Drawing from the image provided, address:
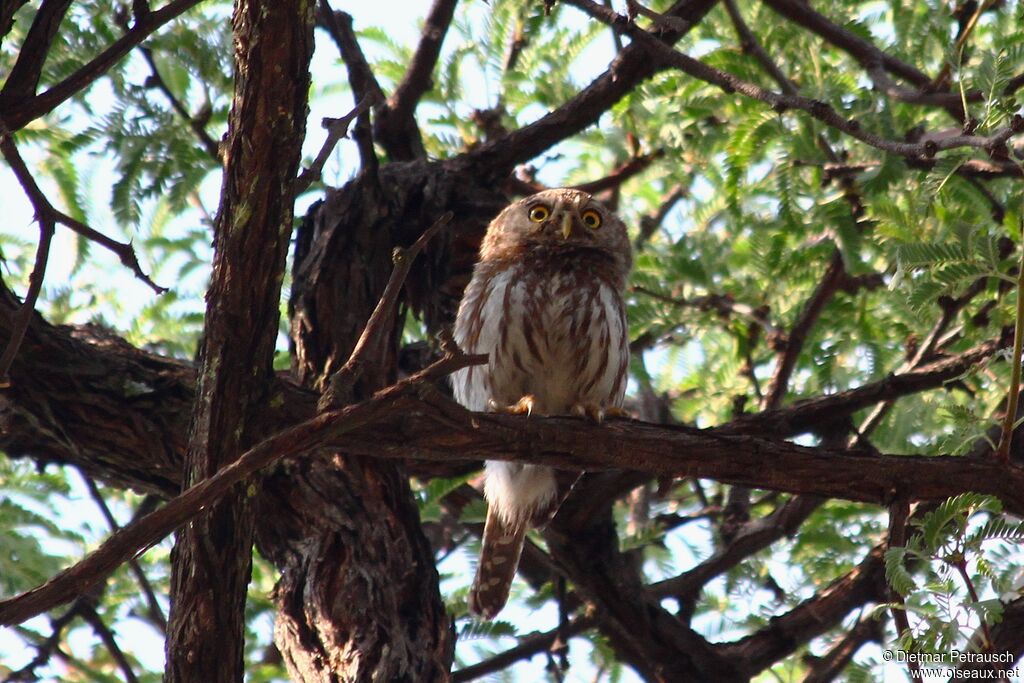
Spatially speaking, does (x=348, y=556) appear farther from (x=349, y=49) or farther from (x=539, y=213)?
(x=349, y=49)

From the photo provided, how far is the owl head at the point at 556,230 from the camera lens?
5488 millimetres

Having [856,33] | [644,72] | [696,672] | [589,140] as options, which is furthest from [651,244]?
[696,672]

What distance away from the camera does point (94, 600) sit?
5.64 m

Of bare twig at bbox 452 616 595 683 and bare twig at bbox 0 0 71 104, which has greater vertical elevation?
bare twig at bbox 0 0 71 104

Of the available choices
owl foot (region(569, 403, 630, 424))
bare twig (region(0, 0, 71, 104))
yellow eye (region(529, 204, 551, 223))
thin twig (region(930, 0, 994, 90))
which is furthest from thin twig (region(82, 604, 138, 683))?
thin twig (region(930, 0, 994, 90))

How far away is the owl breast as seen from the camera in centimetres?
510

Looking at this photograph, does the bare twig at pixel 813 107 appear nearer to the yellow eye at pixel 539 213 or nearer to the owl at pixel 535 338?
the owl at pixel 535 338

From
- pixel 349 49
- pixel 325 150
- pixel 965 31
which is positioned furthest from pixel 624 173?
pixel 325 150

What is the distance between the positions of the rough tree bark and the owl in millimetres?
1715

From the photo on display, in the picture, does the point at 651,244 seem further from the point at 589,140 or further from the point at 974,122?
the point at 974,122

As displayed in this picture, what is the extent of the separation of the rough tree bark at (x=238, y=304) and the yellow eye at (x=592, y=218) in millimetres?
2522

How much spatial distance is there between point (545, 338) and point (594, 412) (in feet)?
2.34

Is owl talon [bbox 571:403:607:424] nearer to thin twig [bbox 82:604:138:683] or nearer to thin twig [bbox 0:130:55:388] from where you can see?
thin twig [bbox 0:130:55:388]

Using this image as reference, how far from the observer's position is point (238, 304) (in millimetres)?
3283
